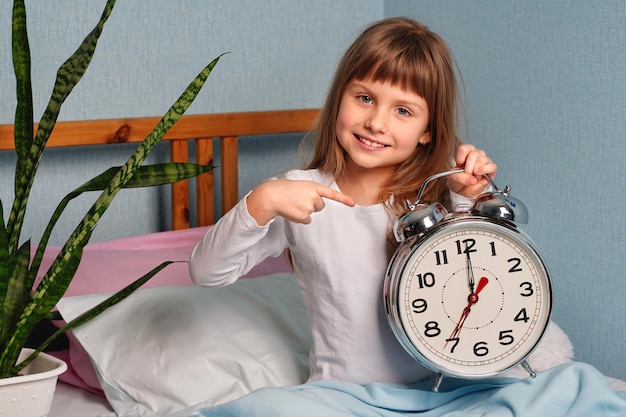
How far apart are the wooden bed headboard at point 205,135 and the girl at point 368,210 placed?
20.9 inches

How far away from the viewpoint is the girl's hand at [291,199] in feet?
4.23

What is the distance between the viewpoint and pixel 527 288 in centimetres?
136

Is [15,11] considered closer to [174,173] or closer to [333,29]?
[174,173]

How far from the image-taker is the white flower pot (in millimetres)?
1290

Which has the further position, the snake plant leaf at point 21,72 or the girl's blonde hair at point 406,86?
the girl's blonde hair at point 406,86

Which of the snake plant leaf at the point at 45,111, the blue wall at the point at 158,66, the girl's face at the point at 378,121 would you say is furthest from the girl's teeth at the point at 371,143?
the blue wall at the point at 158,66

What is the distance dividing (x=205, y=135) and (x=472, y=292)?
88 centimetres

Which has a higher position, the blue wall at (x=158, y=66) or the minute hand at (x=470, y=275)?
the blue wall at (x=158, y=66)

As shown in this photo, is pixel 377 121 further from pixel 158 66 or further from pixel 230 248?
pixel 158 66

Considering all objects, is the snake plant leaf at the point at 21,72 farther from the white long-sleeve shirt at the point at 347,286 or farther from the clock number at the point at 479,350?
the clock number at the point at 479,350

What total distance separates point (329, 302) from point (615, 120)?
77 centimetres

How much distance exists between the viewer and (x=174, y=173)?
4.63 feet

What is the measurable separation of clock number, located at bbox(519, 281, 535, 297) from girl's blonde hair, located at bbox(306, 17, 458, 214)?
0.86 feet

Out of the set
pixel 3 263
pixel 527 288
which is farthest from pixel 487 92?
pixel 3 263
